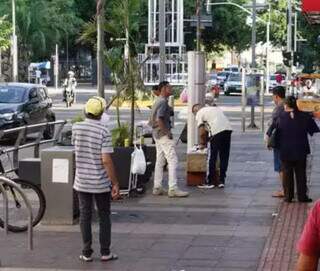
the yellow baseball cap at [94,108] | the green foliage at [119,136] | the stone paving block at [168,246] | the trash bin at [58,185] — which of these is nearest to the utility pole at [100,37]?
the green foliage at [119,136]

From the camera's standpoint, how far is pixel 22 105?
22125mm

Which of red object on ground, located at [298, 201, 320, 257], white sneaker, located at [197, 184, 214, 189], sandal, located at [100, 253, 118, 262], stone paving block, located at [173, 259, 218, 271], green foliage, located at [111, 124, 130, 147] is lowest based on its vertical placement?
white sneaker, located at [197, 184, 214, 189]

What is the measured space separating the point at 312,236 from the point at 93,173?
4.38 meters

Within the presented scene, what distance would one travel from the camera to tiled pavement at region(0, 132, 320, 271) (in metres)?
7.89

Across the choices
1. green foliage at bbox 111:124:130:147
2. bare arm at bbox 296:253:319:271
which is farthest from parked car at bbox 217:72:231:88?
bare arm at bbox 296:253:319:271

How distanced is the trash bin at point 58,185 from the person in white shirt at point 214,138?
381cm

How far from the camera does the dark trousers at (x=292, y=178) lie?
11.7 m

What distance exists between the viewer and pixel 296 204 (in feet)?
38.1

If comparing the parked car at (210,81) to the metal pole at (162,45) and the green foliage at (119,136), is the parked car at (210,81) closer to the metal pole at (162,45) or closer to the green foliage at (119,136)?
the metal pole at (162,45)

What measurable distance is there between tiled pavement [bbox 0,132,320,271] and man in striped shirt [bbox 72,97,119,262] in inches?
10.1

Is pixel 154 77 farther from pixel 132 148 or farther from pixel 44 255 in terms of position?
pixel 44 255

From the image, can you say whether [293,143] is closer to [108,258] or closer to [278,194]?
[278,194]

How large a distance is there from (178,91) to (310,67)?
22.6 m

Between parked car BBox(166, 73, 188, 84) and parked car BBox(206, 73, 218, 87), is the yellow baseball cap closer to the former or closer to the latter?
parked car BBox(206, 73, 218, 87)
